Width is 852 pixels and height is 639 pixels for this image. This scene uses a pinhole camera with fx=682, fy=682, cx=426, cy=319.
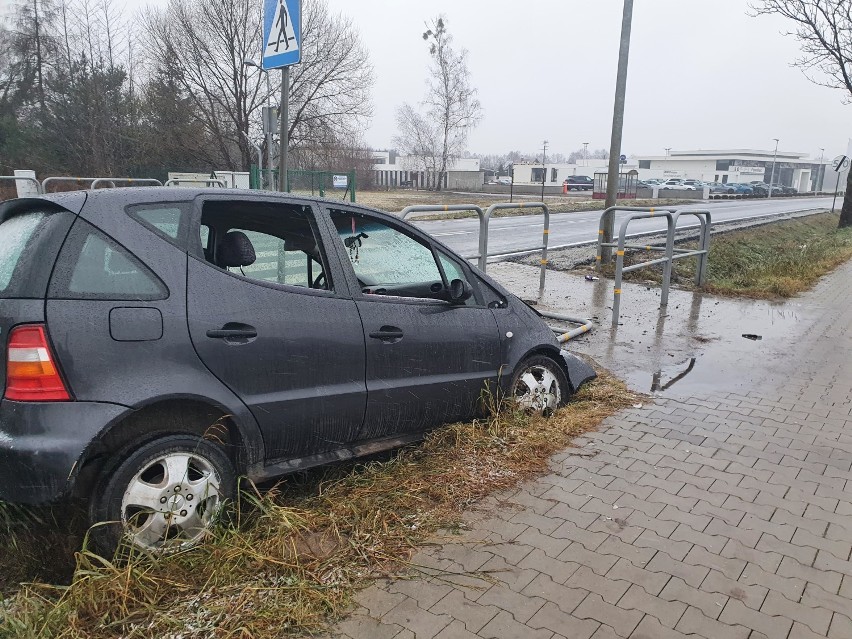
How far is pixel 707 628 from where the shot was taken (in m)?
2.68

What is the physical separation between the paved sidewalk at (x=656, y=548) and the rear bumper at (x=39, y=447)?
1266 millimetres

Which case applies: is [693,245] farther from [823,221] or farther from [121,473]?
[823,221]

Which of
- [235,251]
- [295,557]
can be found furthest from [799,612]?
[235,251]

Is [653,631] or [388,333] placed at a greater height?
[388,333]

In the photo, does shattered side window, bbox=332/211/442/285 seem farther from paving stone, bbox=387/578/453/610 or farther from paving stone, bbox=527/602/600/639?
paving stone, bbox=527/602/600/639

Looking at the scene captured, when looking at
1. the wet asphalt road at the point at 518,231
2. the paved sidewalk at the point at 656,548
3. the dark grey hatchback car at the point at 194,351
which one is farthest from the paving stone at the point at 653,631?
the wet asphalt road at the point at 518,231

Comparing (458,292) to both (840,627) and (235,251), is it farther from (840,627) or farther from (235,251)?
(840,627)

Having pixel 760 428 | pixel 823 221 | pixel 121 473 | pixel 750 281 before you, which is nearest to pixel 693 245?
pixel 750 281

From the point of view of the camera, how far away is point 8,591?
2.87 m

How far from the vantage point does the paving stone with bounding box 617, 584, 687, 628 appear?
2.74 meters

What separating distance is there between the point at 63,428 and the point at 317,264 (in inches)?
63.2

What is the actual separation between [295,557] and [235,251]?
1.56 m

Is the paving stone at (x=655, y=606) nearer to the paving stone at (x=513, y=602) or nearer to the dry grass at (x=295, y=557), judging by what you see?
the paving stone at (x=513, y=602)

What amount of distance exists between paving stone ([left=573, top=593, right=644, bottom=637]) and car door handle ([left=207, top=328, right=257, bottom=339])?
74.2 inches
